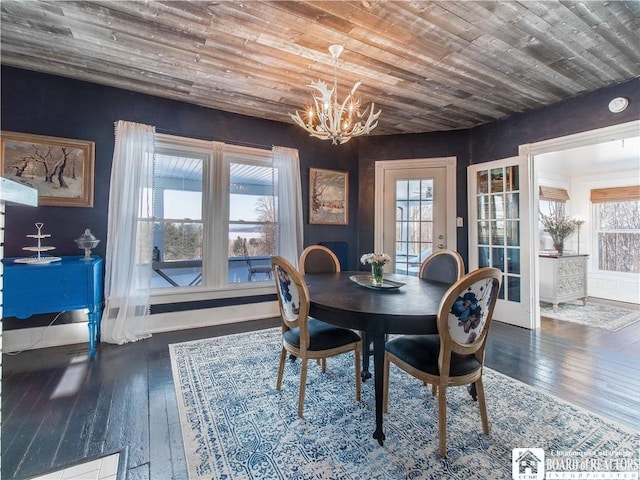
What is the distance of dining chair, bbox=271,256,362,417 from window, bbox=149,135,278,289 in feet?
6.15

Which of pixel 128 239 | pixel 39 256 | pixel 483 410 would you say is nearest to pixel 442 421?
pixel 483 410

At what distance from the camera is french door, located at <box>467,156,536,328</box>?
3.72 metres

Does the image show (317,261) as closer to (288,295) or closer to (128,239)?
(288,295)

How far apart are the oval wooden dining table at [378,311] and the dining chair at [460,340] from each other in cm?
9

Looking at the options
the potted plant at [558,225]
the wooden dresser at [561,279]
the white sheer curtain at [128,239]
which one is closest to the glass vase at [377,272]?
the white sheer curtain at [128,239]

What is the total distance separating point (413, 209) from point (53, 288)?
4.22 meters

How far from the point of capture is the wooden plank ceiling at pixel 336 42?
203 cm

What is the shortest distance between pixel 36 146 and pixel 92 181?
0.52 meters

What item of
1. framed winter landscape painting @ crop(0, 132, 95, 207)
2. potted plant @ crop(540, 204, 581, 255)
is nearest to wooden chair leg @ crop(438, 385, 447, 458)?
framed winter landscape painting @ crop(0, 132, 95, 207)

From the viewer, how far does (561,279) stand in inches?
177

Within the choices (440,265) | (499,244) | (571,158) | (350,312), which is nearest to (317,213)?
(440,265)

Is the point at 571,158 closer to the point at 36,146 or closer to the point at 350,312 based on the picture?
the point at 350,312

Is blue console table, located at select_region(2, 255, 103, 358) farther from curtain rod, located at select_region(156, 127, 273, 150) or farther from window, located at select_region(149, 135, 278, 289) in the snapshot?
curtain rod, located at select_region(156, 127, 273, 150)

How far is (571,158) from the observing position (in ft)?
15.4
